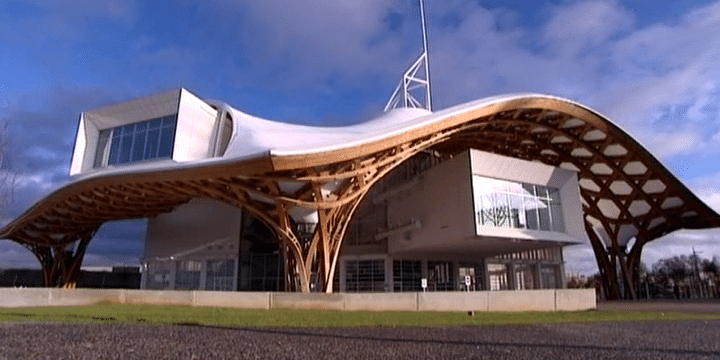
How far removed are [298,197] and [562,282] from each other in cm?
2969

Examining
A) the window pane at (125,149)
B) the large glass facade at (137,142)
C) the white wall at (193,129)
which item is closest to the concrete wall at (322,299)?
the white wall at (193,129)

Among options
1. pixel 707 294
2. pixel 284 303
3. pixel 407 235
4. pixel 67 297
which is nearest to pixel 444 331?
pixel 284 303

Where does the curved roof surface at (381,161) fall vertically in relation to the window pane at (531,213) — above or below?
above

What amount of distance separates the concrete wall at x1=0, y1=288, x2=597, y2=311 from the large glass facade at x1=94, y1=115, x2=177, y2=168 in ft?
42.2

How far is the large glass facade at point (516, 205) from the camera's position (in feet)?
85.9

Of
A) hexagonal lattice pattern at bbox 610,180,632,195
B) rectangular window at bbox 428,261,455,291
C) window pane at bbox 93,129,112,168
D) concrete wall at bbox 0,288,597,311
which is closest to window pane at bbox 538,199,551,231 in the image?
concrete wall at bbox 0,288,597,311

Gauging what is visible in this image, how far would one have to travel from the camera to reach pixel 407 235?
32031 mm

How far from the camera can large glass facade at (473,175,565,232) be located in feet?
85.9

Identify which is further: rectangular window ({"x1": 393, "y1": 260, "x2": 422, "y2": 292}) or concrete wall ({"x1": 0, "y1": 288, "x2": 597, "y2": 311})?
rectangular window ({"x1": 393, "y1": 260, "x2": 422, "y2": 292})

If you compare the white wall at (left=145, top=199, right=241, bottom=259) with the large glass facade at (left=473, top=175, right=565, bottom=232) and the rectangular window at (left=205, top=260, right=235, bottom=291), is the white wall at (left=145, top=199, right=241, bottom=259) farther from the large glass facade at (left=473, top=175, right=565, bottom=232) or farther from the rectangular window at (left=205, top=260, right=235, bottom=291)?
the large glass facade at (left=473, top=175, right=565, bottom=232)

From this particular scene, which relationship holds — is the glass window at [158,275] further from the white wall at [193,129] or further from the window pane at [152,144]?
the white wall at [193,129]

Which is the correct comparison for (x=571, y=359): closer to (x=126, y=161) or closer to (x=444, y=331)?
(x=444, y=331)

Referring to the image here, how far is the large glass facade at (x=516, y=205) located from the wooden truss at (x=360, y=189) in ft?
13.1

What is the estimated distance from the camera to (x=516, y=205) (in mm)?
27375
